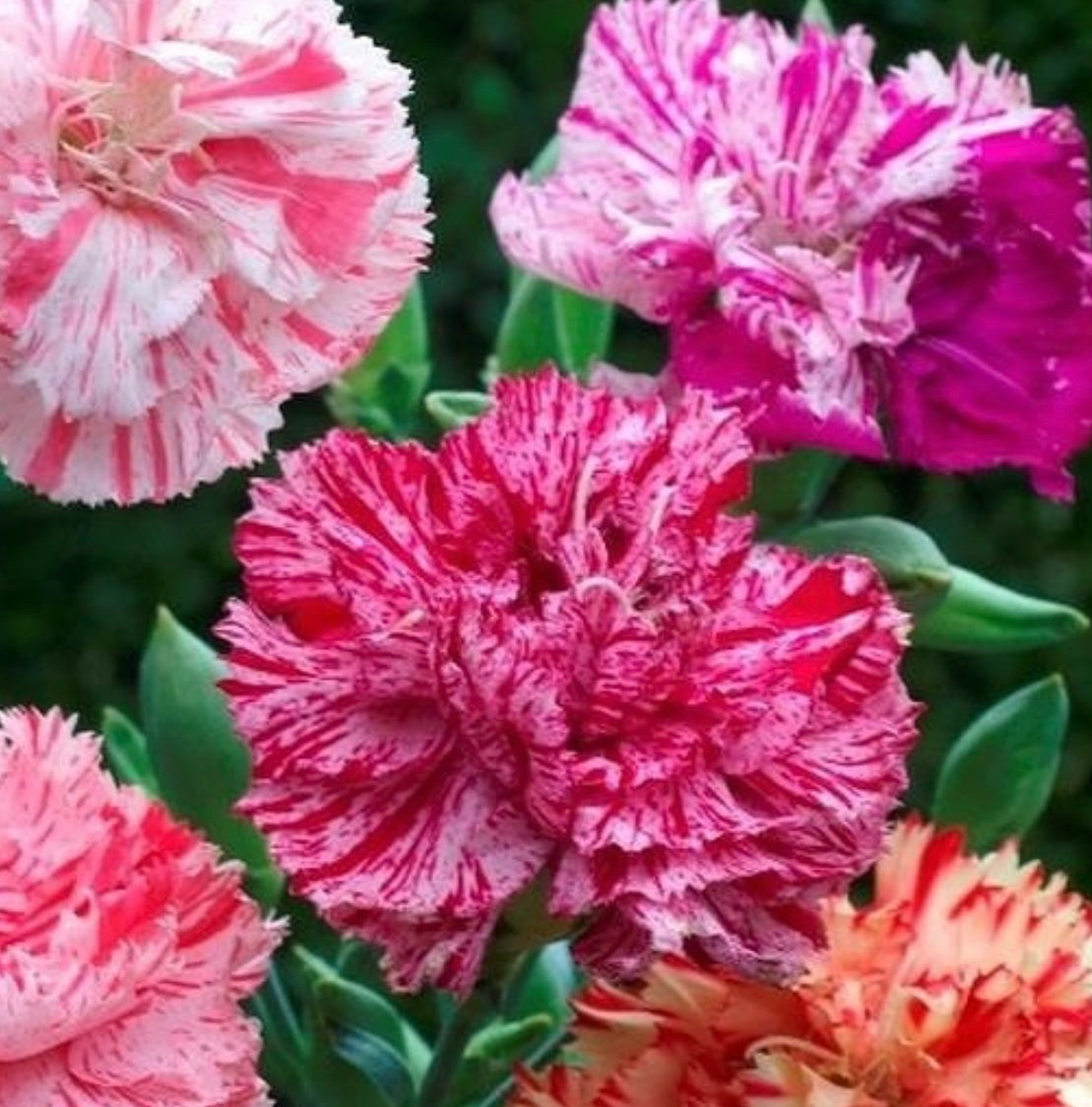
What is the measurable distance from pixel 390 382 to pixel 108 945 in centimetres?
29

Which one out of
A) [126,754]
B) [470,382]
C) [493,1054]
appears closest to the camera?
[493,1054]

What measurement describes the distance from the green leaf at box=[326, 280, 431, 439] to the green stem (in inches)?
8.1

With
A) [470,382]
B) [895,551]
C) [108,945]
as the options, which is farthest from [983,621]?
[470,382]

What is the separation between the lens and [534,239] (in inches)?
26.6

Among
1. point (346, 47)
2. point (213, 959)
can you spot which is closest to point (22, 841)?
point (213, 959)

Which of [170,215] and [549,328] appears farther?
[549,328]

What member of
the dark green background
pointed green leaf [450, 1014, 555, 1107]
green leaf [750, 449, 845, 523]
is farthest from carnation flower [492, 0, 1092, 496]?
the dark green background

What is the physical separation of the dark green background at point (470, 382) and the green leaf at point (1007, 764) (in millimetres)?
926

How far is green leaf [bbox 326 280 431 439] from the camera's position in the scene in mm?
808

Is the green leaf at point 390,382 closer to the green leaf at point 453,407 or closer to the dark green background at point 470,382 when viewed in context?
the green leaf at point 453,407

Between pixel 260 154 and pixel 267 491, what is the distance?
56 millimetres

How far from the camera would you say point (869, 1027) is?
0.61 meters

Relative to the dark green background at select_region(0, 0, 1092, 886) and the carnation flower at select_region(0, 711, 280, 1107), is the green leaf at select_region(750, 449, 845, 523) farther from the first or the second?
the dark green background at select_region(0, 0, 1092, 886)

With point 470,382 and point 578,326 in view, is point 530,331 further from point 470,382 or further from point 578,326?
point 470,382
